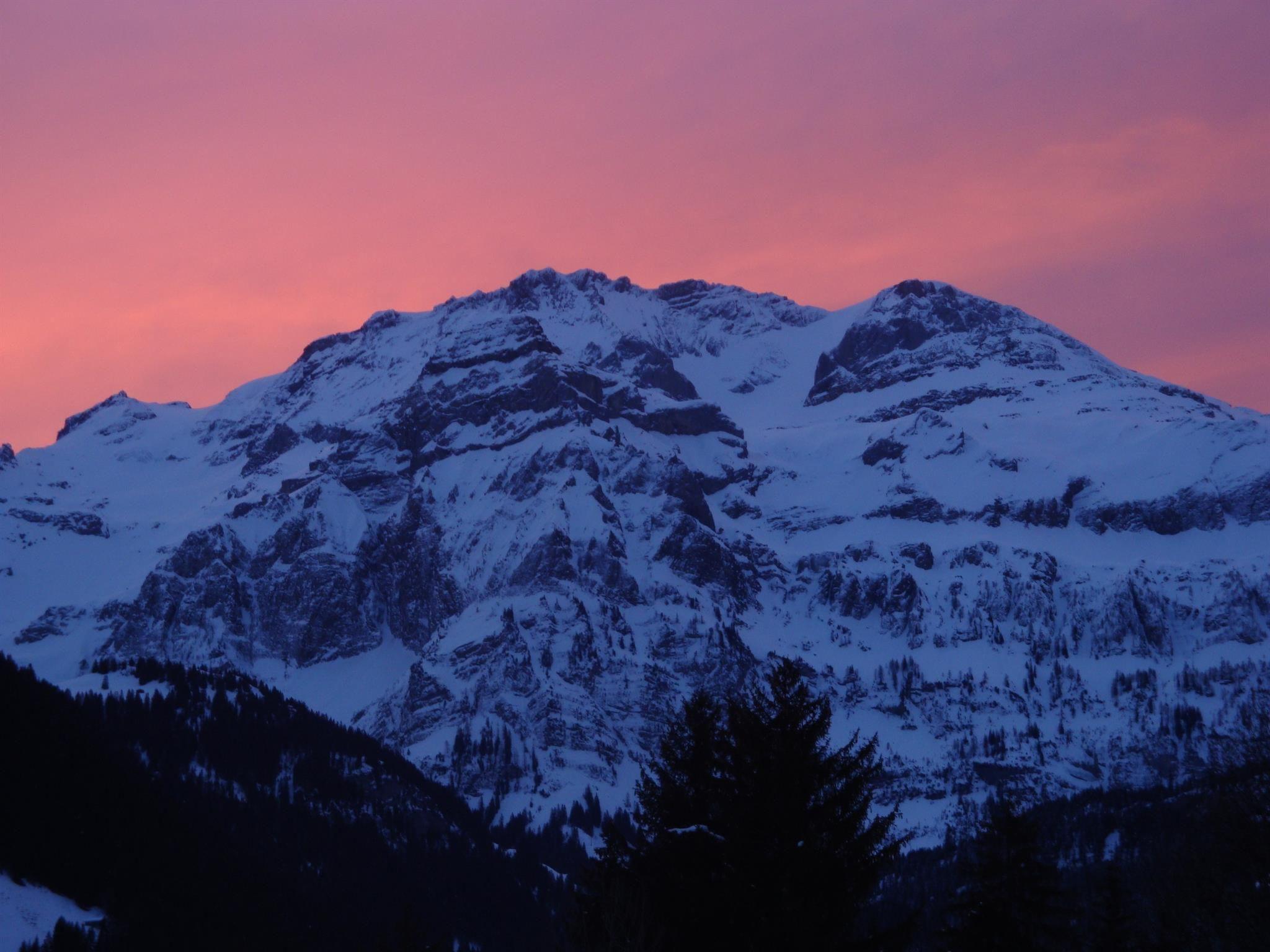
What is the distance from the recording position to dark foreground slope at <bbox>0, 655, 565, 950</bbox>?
356ft

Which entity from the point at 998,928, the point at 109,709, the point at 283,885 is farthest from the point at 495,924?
the point at 998,928

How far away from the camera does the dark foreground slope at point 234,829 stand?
108438mm

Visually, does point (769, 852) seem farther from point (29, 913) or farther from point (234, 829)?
point (234, 829)

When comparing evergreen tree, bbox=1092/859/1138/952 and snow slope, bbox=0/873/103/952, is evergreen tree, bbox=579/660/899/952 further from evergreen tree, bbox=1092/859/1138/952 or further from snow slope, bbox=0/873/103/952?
snow slope, bbox=0/873/103/952

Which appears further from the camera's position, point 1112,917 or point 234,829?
point 234,829

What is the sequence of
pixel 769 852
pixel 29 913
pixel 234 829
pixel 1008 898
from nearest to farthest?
pixel 769 852 < pixel 1008 898 < pixel 29 913 < pixel 234 829

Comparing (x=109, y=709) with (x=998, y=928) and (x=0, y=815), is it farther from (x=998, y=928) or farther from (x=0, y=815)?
(x=998, y=928)

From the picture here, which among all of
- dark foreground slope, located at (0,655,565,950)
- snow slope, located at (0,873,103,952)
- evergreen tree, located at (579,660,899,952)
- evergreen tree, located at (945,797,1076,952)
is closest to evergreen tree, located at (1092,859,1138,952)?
evergreen tree, located at (945,797,1076,952)

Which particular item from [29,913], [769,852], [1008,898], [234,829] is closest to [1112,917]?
[1008,898]

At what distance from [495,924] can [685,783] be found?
411ft

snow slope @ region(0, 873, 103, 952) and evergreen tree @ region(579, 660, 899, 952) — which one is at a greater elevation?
evergreen tree @ region(579, 660, 899, 952)

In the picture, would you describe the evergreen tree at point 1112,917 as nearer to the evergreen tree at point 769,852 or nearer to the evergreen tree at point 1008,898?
the evergreen tree at point 1008,898

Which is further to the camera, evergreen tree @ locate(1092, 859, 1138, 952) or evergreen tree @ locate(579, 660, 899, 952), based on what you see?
evergreen tree @ locate(1092, 859, 1138, 952)

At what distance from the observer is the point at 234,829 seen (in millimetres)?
152375
